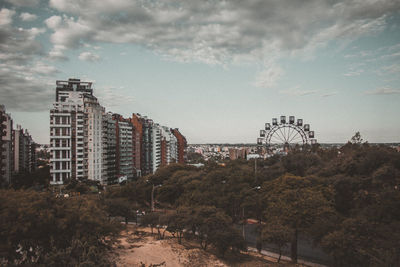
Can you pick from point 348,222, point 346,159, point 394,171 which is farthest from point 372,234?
point 346,159

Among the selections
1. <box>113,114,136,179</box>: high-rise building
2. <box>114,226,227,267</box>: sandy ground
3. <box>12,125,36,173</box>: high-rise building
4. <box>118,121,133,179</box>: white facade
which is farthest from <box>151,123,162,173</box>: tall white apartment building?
<box>114,226,227,267</box>: sandy ground

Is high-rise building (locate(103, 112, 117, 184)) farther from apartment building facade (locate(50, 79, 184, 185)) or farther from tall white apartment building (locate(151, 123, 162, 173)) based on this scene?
tall white apartment building (locate(151, 123, 162, 173))

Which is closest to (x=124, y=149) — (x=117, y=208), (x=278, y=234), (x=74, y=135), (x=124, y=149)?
(x=124, y=149)

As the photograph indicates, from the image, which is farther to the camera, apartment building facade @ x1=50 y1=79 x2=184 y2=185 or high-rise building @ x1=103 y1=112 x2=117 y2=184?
high-rise building @ x1=103 y1=112 x2=117 y2=184

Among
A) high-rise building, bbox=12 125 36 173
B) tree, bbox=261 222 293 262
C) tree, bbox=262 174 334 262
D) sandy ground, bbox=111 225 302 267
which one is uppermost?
high-rise building, bbox=12 125 36 173

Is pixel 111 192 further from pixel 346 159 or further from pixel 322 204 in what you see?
pixel 346 159
